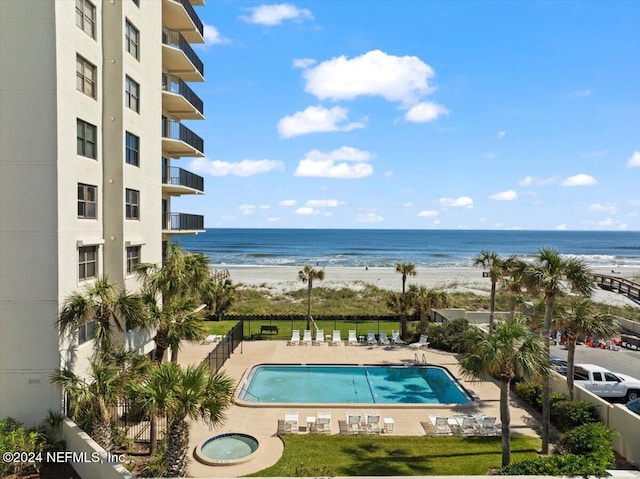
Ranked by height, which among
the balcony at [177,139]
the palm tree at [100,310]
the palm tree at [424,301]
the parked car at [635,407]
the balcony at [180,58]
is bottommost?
the parked car at [635,407]

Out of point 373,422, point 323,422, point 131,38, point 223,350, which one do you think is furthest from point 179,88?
point 373,422

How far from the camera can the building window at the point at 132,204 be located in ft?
59.3

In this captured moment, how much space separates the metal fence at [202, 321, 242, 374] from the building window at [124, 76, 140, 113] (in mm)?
11914

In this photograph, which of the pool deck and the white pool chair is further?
the white pool chair

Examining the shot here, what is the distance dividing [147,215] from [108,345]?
24.1ft

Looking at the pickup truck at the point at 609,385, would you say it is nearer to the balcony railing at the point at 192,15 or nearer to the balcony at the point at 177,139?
the balcony at the point at 177,139

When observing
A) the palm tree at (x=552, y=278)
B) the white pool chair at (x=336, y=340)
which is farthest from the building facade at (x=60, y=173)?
the palm tree at (x=552, y=278)

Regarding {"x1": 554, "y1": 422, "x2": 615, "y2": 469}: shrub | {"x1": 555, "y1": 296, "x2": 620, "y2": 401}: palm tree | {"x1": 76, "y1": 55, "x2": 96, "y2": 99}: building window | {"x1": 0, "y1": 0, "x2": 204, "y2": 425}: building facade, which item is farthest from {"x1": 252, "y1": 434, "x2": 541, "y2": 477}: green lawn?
{"x1": 76, "y1": 55, "x2": 96, "y2": 99}: building window

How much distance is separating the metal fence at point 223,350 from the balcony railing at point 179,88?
14.1 meters

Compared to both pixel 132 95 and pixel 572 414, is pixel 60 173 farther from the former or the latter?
pixel 572 414

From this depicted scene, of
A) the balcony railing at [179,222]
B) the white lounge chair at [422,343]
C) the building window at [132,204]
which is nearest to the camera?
the building window at [132,204]

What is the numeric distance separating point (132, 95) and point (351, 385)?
57.9ft

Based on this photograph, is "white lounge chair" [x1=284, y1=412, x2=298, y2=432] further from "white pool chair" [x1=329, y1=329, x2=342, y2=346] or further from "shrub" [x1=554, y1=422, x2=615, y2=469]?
"white pool chair" [x1=329, y1=329, x2=342, y2=346]

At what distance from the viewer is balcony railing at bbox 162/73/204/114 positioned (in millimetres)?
24561
